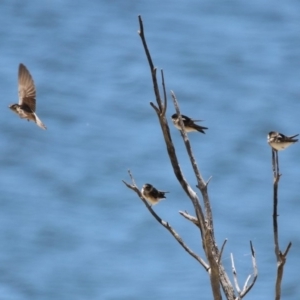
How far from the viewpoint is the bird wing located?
207 inches

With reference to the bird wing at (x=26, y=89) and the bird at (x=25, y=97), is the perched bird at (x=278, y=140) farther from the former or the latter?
the bird wing at (x=26, y=89)

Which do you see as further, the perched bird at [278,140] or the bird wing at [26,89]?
the bird wing at [26,89]

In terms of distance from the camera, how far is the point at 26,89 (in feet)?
17.5

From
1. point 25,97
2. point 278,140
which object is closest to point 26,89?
point 25,97

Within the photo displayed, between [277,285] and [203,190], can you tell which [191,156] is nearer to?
[203,190]

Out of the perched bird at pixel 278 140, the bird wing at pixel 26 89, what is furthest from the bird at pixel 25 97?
the perched bird at pixel 278 140

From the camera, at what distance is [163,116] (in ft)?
8.97

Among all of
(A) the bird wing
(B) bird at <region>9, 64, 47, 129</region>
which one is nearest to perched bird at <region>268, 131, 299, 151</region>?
(B) bird at <region>9, 64, 47, 129</region>

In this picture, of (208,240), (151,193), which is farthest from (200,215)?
(151,193)

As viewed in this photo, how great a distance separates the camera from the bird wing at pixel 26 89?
5.25 m

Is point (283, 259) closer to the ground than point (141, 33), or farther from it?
closer to the ground

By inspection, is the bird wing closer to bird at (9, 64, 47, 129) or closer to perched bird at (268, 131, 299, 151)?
bird at (9, 64, 47, 129)

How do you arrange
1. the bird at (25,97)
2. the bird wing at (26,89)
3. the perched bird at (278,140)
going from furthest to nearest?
1. the bird wing at (26,89)
2. the bird at (25,97)
3. the perched bird at (278,140)

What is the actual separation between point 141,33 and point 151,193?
154cm
